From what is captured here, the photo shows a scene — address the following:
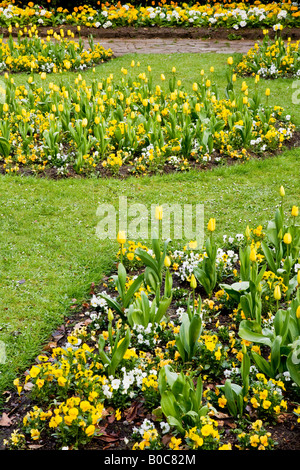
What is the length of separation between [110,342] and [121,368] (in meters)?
0.17

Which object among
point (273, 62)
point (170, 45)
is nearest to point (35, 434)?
point (273, 62)

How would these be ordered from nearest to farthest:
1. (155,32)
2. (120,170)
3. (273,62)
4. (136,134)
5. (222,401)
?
(222,401), (120,170), (136,134), (273,62), (155,32)

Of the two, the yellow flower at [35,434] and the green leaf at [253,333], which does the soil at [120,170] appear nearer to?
the green leaf at [253,333]

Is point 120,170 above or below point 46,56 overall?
below

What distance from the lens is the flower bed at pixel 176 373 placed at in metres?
2.71

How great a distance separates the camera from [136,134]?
245 inches

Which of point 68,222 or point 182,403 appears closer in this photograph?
point 182,403

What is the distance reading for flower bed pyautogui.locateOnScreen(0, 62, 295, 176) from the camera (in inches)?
231

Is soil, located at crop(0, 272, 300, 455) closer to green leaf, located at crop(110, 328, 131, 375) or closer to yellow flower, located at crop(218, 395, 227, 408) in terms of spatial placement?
yellow flower, located at crop(218, 395, 227, 408)

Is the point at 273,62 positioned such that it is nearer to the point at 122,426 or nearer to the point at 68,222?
the point at 68,222

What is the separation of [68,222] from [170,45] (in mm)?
6935

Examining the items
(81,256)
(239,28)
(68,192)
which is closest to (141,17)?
(239,28)

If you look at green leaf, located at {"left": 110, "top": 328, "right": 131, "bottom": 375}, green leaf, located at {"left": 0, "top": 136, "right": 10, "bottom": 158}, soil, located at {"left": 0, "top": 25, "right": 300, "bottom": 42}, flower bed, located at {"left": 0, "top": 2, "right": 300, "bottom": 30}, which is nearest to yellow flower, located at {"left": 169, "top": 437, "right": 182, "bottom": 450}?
green leaf, located at {"left": 110, "top": 328, "right": 131, "bottom": 375}

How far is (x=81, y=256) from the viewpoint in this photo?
14.7 feet
